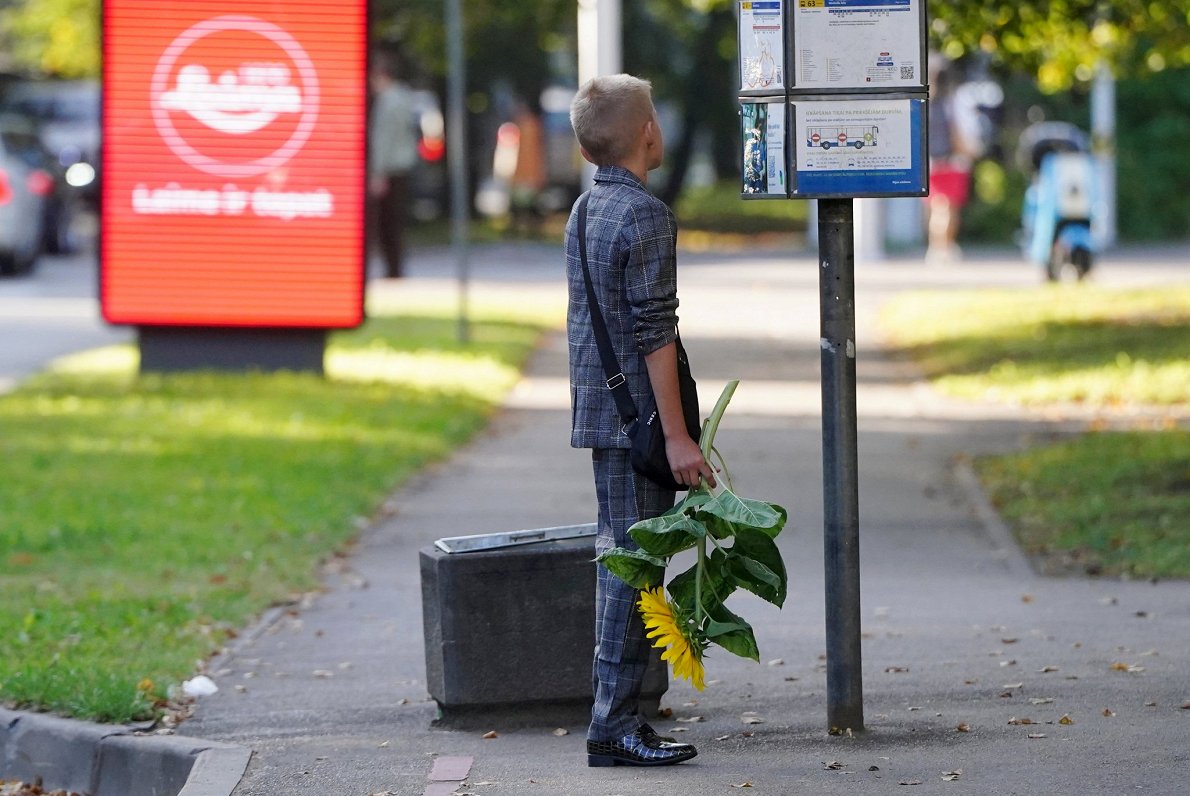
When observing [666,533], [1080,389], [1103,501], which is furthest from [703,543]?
[1080,389]

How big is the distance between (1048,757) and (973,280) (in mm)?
19470

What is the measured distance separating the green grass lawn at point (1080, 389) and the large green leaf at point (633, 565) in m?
3.91

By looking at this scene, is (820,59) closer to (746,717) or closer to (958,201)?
(746,717)

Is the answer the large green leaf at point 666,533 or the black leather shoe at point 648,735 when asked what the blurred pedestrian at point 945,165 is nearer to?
the black leather shoe at point 648,735

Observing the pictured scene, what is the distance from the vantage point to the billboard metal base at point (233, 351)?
48.3 feet

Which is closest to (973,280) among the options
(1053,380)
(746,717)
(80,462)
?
(1053,380)

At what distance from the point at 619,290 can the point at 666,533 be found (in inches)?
25.3

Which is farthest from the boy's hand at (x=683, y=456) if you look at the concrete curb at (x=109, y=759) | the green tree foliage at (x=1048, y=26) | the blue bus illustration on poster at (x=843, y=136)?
the green tree foliage at (x=1048, y=26)

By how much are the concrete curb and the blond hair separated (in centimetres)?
202

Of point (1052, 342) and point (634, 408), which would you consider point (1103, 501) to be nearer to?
point (634, 408)

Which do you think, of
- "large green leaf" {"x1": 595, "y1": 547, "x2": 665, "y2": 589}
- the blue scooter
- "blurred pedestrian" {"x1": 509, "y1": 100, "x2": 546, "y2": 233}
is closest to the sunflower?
"large green leaf" {"x1": 595, "y1": 547, "x2": 665, "y2": 589}

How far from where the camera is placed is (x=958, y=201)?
90.3 feet

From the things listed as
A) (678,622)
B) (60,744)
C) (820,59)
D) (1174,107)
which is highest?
(1174,107)

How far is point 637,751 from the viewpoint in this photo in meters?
5.43
